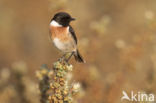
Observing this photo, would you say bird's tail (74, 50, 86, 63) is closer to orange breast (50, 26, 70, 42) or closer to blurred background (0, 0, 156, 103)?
blurred background (0, 0, 156, 103)

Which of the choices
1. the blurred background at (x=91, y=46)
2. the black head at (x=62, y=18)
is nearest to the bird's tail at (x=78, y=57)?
the blurred background at (x=91, y=46)

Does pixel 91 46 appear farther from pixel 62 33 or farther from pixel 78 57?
pixel 62 33

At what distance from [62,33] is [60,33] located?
34 mm

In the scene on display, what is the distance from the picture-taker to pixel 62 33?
509 centimetres

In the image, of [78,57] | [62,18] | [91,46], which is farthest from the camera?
[91,46]

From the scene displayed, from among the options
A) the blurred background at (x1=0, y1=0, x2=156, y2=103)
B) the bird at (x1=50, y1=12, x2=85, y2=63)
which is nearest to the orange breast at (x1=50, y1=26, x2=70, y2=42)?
the bird at (x1=50, y1=12, x2=85, y2=63)

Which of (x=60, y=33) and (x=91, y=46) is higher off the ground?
(x=91, y=46)

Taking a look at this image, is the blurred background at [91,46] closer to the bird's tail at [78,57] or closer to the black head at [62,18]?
the bird's tail at [78,57]

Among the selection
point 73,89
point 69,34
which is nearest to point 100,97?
point 69,34

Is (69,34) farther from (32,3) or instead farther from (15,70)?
(32,3)

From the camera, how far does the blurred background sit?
17.3ft

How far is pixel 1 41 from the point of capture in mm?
9672

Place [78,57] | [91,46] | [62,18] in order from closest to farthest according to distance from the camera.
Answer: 1. [62,18]
2. [78,57]
3. [91,46]

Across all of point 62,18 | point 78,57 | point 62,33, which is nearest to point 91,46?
point 78,57
